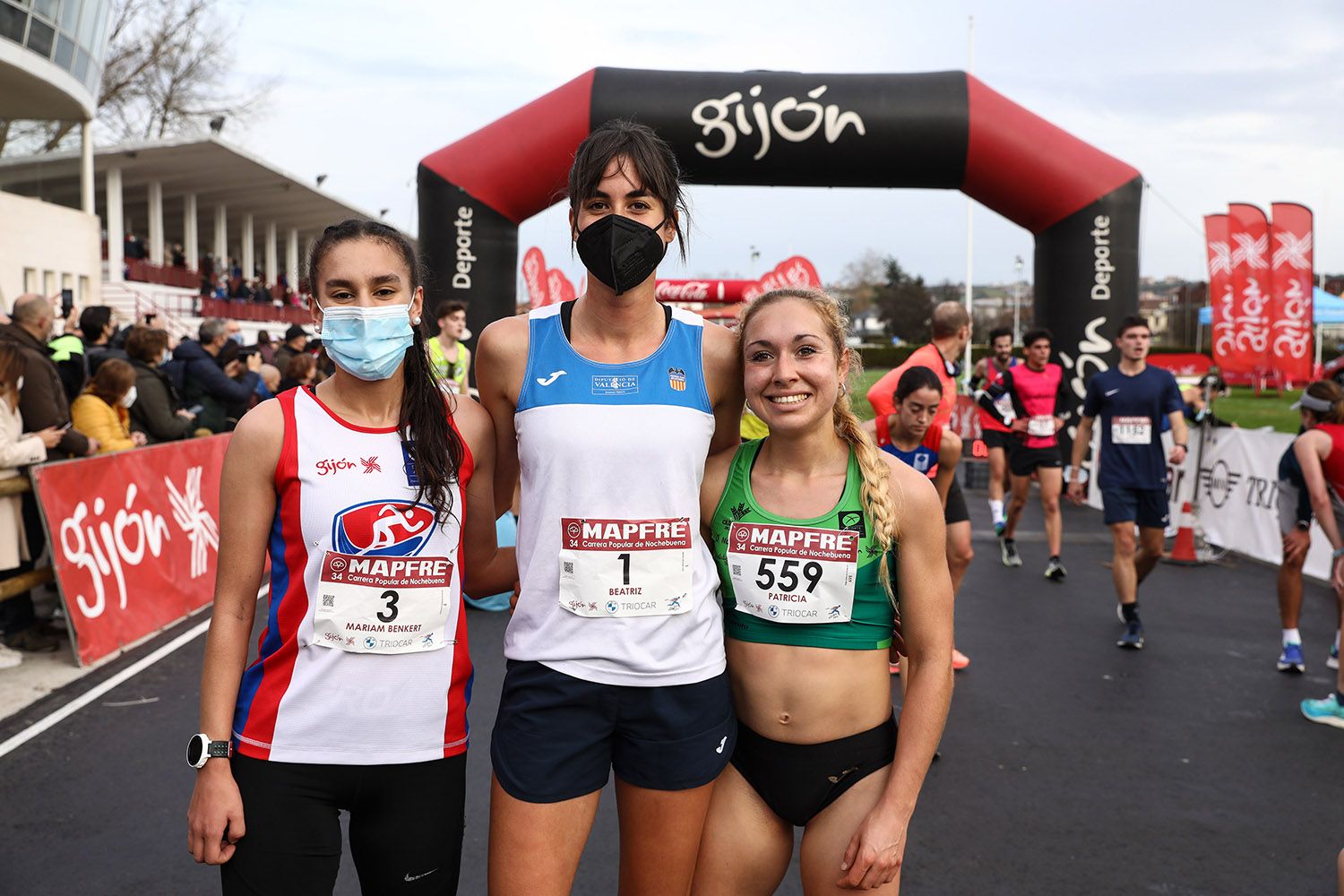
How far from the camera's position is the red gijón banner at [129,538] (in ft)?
18.8

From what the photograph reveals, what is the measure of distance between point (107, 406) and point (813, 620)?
20.0ft

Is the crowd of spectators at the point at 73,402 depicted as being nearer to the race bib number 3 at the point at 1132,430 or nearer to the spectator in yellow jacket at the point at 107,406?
the spectator in yellow jacket at the point at 107,406

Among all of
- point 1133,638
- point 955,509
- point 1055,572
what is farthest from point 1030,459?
point 955,509

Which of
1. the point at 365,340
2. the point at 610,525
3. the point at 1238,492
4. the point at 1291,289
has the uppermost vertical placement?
the point at 1291,289

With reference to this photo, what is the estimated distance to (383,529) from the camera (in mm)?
2035

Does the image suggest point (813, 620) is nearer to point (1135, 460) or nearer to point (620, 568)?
point (620, 568)

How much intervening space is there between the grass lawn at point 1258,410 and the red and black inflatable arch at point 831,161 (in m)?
7.37

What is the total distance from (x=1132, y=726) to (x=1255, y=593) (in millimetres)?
3955

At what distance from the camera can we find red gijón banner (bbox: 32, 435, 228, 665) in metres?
5.74

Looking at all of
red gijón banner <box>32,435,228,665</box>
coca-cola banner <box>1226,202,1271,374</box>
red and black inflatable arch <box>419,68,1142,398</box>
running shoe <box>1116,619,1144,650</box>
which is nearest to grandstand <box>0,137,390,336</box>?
red and black inflatable arch <box>419,68,1142,398</box>

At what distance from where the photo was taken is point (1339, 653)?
5.11 m

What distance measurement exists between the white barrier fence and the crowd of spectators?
835 centimetres

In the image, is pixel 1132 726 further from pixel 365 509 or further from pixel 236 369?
pixel 236 369

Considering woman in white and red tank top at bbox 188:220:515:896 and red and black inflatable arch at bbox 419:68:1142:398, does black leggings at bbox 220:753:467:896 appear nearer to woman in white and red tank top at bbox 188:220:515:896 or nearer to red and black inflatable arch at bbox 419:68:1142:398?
woman in white and red tank top at bbox 188:220:515:896
